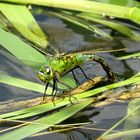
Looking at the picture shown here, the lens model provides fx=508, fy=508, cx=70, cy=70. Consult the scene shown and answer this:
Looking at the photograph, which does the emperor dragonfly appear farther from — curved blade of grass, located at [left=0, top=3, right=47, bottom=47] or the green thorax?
curved blade of grass, located at [left=0, top=3, right=47, bottom=47]

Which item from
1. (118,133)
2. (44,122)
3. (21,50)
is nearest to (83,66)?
(21,50)

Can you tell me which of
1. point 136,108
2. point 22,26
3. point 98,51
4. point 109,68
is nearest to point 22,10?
point 22,26

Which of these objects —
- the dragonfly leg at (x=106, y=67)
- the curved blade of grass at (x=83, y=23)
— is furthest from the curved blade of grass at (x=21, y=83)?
the curved blade of grass at (x=83, y=23)

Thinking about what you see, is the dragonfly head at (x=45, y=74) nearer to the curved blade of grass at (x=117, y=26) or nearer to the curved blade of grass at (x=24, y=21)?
the curved blade of grass at (x=24, y=21)

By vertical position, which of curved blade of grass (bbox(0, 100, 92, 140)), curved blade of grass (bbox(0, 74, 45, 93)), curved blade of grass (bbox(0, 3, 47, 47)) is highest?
curved blade of grass (bbox(0, 3, 47, 47))

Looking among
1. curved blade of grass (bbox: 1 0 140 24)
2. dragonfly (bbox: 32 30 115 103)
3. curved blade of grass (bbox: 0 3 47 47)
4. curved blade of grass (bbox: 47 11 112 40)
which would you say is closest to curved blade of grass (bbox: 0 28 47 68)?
dragonfly (bbox: 32 30 115 103)

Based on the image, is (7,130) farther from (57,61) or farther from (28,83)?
(57,61)
